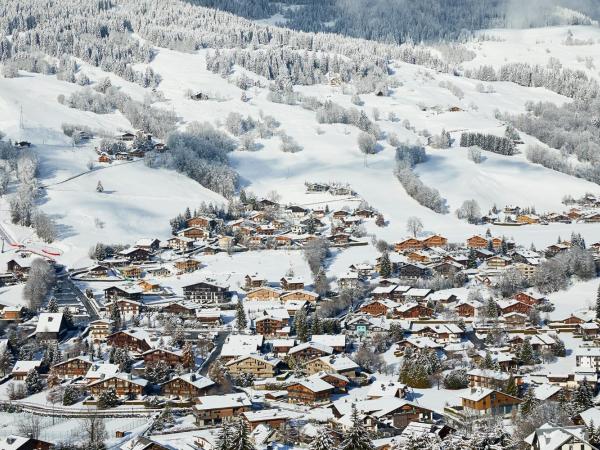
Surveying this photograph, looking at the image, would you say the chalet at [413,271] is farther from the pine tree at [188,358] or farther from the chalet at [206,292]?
the pine tree at [188,358]

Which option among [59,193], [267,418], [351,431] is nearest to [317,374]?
[267,418]

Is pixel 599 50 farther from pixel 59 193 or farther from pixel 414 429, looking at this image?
pixel 414 429

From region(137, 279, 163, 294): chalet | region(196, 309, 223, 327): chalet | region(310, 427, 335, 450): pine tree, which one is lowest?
region(137, 279, 163, 294): chalet

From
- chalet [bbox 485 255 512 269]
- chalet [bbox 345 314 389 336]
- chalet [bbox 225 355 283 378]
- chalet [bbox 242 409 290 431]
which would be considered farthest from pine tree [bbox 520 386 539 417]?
chalet [bbox 485 255 512 269]

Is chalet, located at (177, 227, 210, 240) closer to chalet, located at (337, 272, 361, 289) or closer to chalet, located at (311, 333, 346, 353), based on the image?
chalet, located at (337, 272, 361, 289)

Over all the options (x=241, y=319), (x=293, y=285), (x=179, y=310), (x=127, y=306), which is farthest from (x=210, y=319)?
(x=293, y=285)

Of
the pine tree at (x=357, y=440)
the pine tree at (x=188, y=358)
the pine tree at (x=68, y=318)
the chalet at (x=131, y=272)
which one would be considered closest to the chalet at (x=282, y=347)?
the pine tree at (x=188, y=358)
